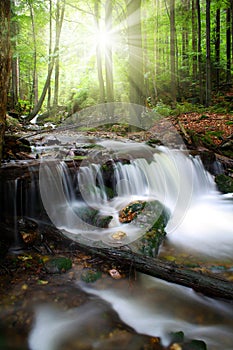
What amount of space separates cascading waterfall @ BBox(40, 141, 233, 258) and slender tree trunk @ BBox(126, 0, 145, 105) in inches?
116

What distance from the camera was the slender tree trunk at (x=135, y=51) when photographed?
9648mm

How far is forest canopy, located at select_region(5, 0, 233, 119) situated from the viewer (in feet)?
40.9

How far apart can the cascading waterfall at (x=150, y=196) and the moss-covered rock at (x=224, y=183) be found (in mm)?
237

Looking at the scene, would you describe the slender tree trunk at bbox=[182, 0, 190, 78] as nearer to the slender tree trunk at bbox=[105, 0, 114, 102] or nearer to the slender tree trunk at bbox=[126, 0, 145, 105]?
the slender tree trunk at bbox=[105, 0, 114, 102]

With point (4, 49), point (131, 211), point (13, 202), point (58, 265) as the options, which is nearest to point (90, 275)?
point (58, 265)

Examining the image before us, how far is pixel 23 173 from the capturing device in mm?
4934

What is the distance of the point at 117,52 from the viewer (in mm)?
19156

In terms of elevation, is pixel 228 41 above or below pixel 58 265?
above

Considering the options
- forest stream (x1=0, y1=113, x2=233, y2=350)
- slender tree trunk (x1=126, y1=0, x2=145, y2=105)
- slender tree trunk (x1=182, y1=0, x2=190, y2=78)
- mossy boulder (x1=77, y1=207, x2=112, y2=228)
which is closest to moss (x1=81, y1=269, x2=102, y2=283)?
forest stream (x1=0, y1=113, x2=233, y2=350)

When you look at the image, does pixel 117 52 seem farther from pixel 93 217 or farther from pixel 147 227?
pixel 147 227

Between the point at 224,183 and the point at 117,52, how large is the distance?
1546 centimetres

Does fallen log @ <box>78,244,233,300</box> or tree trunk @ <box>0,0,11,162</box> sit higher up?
tree trunk @ <box>0,0,11,162</box>

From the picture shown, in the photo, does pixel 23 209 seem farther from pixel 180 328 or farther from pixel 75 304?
pixel 180 328

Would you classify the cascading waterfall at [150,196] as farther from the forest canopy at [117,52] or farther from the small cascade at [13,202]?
the forest canopy at [117,52]
